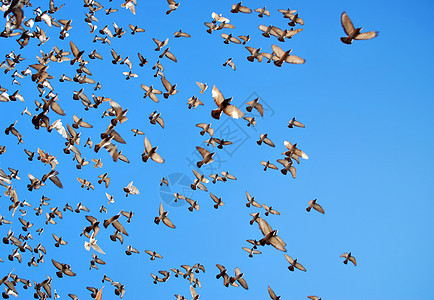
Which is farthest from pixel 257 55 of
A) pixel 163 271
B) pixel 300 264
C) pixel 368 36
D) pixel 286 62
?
pixel 163 271

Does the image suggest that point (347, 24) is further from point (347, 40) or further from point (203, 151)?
point (203, 151)

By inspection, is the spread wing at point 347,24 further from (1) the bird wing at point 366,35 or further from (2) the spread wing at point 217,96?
(2) the spread wing at point 217,96

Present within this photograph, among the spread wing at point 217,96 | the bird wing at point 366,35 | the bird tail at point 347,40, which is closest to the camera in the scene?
the spread wing at point 217,96

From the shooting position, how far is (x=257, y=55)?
1631 cm

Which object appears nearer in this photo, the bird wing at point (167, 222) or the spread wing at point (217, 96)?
the spread wing at point (217, 96)

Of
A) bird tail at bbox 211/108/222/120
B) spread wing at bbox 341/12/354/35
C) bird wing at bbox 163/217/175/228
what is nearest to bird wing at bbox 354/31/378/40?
spread wing at bbox 341/12/354/35

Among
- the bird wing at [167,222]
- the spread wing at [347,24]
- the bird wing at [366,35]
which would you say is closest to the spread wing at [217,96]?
the spread wing at [347,24]

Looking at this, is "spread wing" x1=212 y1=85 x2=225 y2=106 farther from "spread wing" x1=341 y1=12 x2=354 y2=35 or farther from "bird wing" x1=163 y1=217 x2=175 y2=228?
"bird wing" x1=163 y1=217 x2=175 y2=228

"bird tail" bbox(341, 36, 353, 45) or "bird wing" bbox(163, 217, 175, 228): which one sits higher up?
"bird tail" bbox(341, 36, 353, 45)

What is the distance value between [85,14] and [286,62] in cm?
1109

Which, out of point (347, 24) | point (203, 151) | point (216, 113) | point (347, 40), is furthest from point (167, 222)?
point (347, 24)

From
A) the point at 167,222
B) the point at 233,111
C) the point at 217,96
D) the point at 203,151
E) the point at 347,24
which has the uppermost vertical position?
the point at 347,24

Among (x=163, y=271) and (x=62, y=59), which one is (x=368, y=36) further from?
(x=163, y=271)

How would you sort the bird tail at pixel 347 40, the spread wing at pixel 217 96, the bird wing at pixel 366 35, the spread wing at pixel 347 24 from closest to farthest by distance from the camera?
1. the spread wing at pixel 217 96
2. the spread wing at pixel 347 24
3. the bird wing at pixel 366 35
4. the bird tail at pixel 347 40
